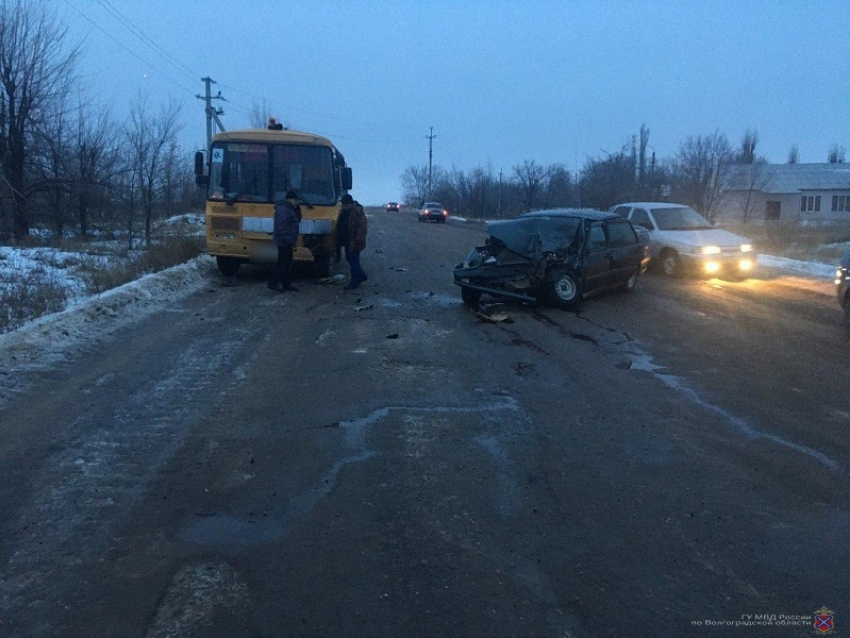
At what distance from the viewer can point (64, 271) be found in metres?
15.7

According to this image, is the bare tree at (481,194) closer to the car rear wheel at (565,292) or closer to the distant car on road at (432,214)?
the distant car on road at (432,214)

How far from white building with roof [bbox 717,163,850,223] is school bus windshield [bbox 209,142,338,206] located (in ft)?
153

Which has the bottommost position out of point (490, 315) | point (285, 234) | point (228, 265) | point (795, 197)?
point (490, 315)

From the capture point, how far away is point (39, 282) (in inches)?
522

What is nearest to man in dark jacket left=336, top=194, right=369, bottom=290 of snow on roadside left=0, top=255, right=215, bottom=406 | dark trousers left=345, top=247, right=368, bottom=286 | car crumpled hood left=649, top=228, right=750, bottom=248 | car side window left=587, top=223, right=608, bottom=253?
dark trousers left=345, top=247, right=368, bottom=286

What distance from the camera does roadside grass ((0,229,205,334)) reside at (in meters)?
10.5

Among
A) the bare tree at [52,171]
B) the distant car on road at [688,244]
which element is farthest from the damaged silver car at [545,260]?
the bare tree at [52,171]

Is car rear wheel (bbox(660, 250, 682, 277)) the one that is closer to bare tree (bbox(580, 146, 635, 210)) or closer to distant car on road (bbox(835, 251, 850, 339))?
distant car on road (bbox(835, 251, 850, 339))

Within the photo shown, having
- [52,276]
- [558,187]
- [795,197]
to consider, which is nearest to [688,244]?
[52,276]

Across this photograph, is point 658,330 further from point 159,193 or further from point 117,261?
point 159,193

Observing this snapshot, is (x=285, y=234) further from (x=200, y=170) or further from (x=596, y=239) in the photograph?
A: (x=596, y=239)

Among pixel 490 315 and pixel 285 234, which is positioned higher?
pixel 285 234

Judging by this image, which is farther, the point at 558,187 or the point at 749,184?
the point at 558,187

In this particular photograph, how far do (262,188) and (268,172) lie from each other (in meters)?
0.36
